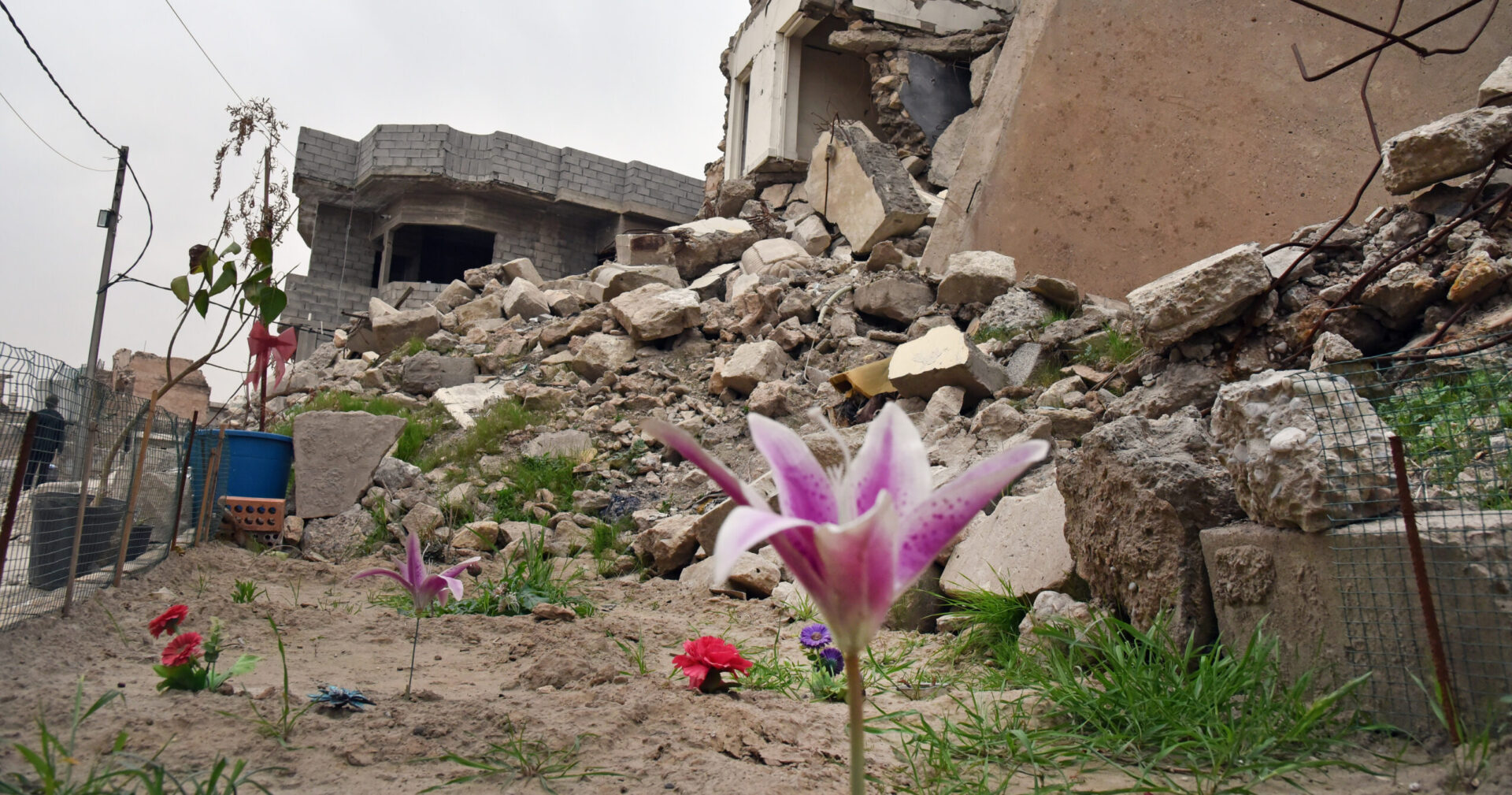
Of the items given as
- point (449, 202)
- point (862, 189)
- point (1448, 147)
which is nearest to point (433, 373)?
point (862, 189)

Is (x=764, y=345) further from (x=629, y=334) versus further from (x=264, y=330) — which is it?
(x=264, y=330)

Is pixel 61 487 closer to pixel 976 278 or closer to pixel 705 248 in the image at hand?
pixel 976 278

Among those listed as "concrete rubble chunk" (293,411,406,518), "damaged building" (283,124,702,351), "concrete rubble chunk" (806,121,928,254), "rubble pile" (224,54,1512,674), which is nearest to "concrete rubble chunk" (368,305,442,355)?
"rubble pile" (224,54,1512,674)

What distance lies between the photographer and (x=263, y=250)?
11.3 feet

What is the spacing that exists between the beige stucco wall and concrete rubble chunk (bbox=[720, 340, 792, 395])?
1.85 meters

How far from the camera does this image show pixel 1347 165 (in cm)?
632

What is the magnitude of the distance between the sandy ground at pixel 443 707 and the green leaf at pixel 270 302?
3.73 ft

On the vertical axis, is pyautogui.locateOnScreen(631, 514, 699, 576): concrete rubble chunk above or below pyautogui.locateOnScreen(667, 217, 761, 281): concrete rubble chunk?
below

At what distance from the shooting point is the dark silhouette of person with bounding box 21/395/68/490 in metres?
2.75

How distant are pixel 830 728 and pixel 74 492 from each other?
2.81 metres

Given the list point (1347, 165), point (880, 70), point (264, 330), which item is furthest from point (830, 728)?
point (880, 70)

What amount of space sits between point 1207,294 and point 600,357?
16.5ft

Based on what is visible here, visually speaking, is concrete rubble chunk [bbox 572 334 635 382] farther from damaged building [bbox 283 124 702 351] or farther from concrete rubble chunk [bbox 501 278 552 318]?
damaged building [bbox 283 124 702 351]

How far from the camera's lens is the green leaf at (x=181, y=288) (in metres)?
3.40
